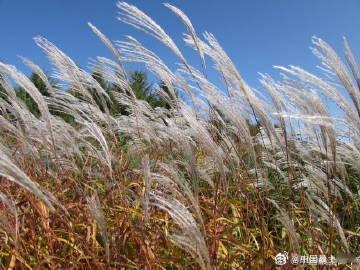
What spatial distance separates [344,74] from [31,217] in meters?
1.65

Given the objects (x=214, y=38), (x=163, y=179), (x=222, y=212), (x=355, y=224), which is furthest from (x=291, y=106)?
(x=355, y=224)

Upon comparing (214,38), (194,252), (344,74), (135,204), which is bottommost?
(194,252)

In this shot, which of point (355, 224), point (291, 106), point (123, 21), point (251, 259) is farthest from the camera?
point (355, 224)

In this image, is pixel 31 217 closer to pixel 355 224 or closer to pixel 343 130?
pixel 343 130

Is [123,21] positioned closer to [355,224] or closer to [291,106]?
[291,106]

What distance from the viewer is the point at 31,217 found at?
7.87 ft

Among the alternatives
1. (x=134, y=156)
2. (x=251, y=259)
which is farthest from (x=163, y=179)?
(x=134, y=156)

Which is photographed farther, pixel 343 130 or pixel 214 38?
pixel 343 130

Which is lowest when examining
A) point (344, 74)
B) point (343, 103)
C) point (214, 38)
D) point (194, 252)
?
point (194, 252)

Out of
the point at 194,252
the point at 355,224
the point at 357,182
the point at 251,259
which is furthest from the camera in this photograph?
the point at 357,182

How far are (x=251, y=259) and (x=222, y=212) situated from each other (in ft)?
1.64

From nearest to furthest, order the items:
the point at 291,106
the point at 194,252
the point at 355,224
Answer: the point at 194,252
the point at 291,106
the point at 355,224

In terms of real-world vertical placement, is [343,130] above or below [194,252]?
above

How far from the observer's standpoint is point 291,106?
2.36 m
